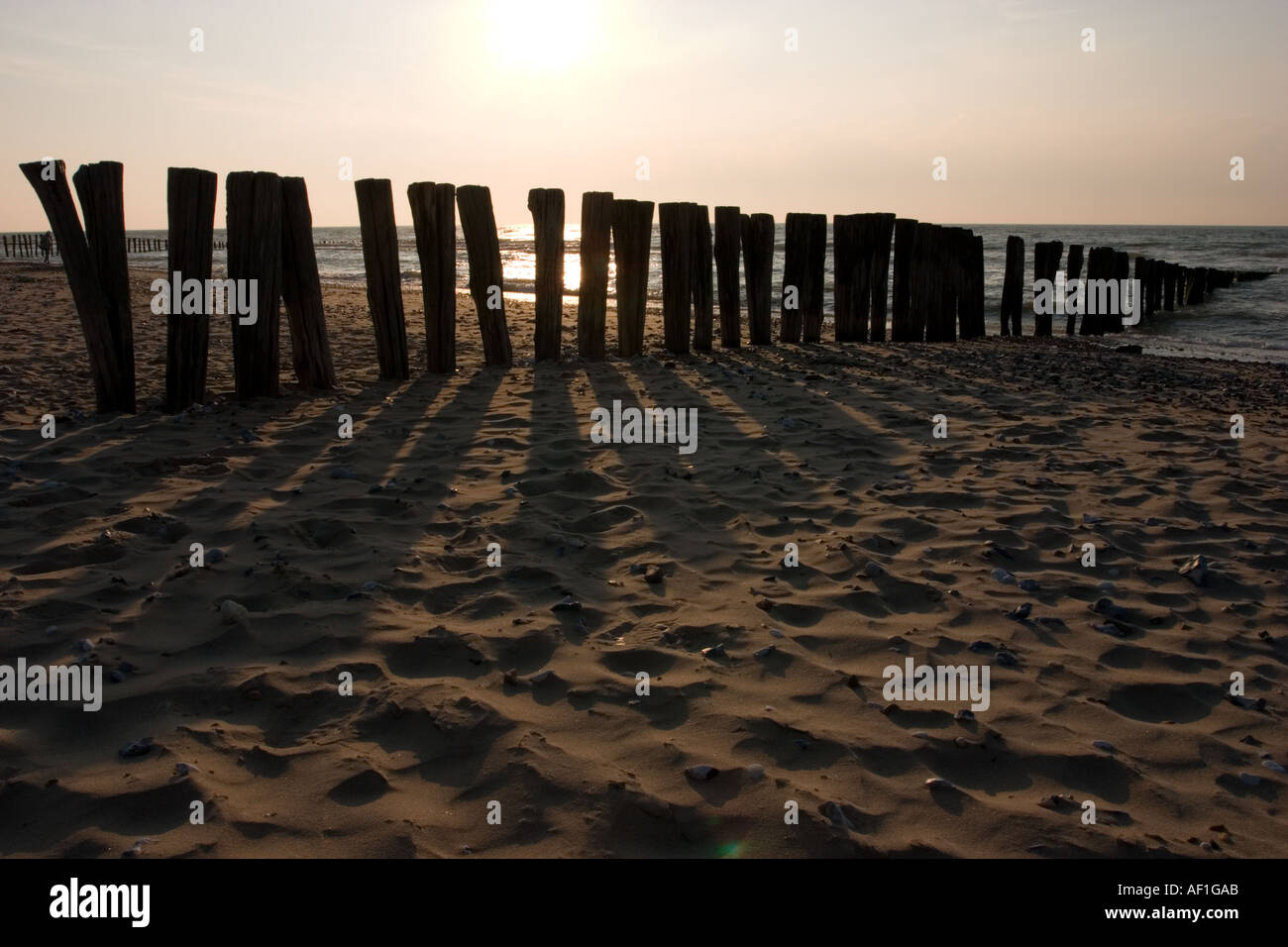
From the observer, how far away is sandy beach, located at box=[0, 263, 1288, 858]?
2.41 metres

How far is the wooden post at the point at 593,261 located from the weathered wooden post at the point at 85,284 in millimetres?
3964

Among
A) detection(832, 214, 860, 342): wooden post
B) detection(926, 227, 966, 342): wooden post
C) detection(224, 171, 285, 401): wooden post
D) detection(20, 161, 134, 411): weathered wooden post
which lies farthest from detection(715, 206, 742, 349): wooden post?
detection(20, 161, 134, 411): weathered wooden post

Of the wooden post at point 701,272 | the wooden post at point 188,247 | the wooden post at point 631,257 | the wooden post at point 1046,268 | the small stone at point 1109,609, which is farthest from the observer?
the wooden post at point 1046,268

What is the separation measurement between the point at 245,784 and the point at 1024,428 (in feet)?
18.7

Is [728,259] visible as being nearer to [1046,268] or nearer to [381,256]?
[381,256]

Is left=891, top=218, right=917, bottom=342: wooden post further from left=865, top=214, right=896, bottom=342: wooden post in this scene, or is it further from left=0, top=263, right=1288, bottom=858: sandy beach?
left=0, top=263, right=1288, bottom=858: sandy beach

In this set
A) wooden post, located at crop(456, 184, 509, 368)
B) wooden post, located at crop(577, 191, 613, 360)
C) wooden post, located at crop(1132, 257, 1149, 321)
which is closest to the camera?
wooden post, located at crop(456, 184, 509, 368)

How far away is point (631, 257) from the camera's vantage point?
9.00 m

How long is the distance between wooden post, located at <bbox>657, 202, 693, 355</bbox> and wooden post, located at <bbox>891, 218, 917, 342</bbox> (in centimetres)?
243

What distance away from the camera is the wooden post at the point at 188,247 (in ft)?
19.8

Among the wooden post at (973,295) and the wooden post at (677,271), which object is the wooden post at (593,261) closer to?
the wooden post at (677,271)

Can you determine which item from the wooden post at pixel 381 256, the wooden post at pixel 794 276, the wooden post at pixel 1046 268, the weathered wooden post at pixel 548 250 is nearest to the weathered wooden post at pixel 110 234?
the wooden post at pixel 381 256
